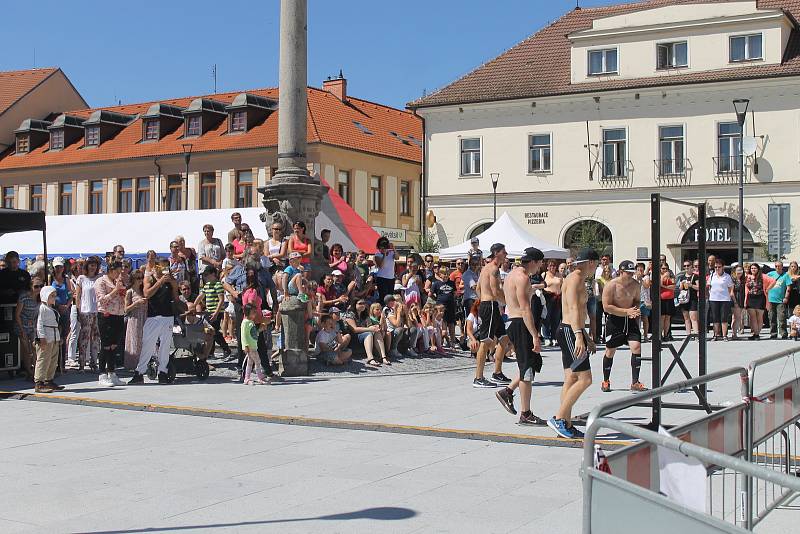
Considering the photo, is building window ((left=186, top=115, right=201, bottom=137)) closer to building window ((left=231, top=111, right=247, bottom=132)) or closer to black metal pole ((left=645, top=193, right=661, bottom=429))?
building window ((left=231, top=111, right=247, bottom=132))

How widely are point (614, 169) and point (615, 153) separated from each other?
2.15ft

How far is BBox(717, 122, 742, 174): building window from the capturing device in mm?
39969

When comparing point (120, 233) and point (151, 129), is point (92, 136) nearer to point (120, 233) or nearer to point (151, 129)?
point (151, 129)

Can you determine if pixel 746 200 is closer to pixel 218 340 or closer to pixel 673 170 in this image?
pixel 673 170

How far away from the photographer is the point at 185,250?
17.8 m

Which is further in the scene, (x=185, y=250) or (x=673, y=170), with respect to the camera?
(x=673, y=170)

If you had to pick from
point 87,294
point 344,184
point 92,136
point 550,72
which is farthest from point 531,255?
point 92,136

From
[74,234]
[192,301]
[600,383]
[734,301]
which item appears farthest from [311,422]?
[74,234]

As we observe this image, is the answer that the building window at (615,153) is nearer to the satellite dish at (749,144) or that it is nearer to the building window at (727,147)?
the building window at (727,147)

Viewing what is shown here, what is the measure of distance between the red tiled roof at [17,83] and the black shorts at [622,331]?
55.8 meters

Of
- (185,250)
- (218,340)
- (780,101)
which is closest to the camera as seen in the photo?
(218,340)

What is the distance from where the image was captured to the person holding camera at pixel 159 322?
14367mm

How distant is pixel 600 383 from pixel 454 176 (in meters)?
31.0

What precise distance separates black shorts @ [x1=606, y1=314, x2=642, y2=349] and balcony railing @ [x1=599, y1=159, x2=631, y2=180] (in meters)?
29.2
